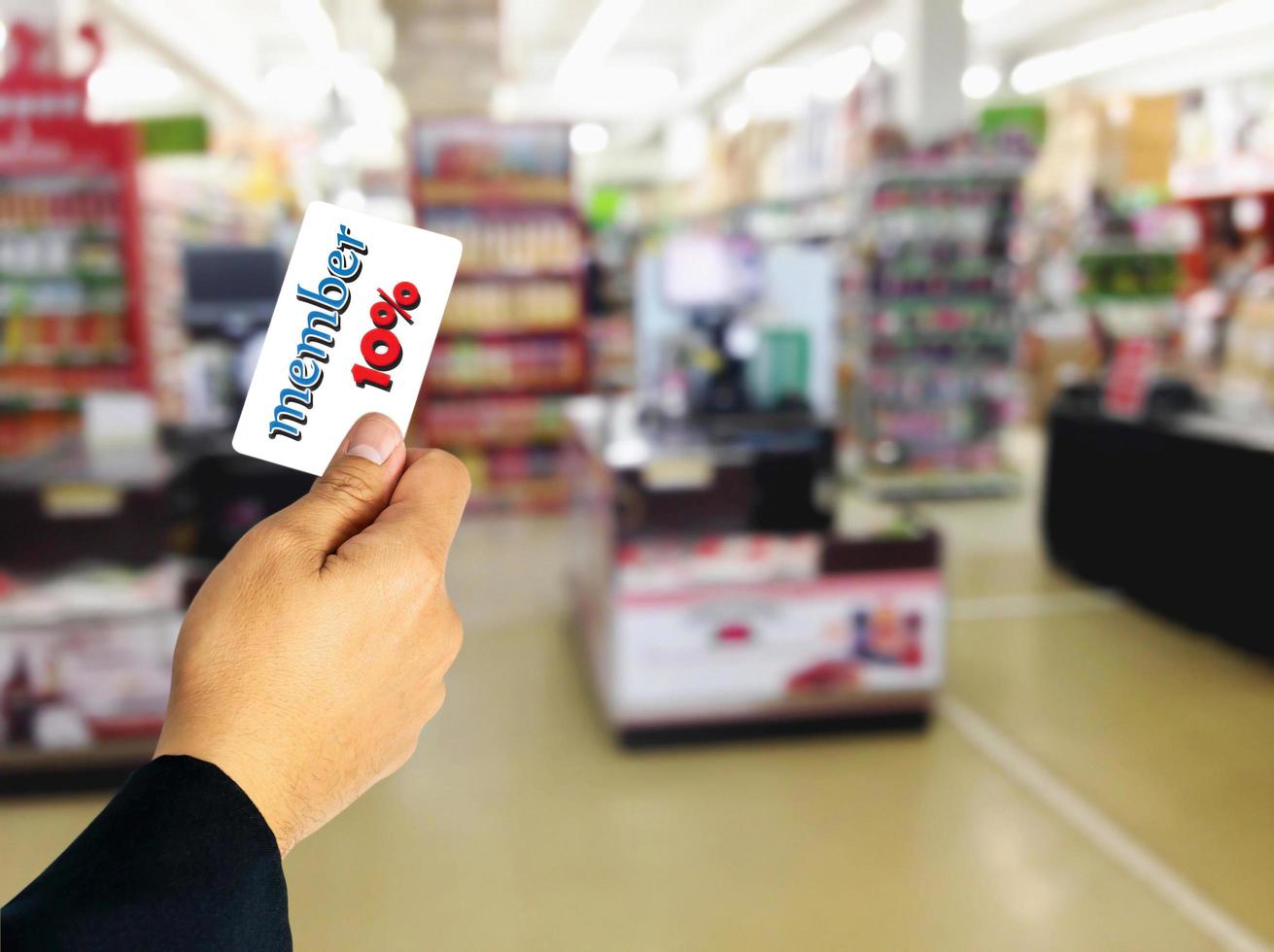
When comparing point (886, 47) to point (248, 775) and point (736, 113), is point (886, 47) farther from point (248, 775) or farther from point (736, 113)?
point (248, 775)

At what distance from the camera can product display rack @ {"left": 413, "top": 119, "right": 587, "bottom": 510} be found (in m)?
6.66

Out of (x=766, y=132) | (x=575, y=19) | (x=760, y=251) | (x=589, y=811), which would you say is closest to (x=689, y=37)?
(x=575, y=19)

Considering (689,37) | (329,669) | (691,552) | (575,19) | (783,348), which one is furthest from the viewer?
(689,37)

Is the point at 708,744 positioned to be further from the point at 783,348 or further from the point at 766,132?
the point at 766,132

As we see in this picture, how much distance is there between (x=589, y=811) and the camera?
117 inches

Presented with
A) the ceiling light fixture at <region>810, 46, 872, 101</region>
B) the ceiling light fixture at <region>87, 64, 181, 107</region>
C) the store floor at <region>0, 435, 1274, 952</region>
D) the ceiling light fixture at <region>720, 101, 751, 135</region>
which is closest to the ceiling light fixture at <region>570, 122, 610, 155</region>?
the ceiling light fixture at <region>720, 101, 751, 135</region>

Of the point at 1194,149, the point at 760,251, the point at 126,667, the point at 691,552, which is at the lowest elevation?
the point at 126,667

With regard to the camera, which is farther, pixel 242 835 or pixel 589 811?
pixel 589 811

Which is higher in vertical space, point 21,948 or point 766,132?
point 766,132

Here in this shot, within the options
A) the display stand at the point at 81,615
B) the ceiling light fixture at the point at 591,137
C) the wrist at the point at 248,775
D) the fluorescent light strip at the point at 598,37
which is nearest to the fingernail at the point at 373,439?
the wrist at the point at 248,775

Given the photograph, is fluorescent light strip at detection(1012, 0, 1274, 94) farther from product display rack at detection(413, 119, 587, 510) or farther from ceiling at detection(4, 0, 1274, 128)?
product display rack at detection(413, 119, 587, 510)

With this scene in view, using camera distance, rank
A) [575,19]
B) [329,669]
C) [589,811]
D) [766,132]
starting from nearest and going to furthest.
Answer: [329,669] < [589,811] < [766,132] < [575,19]

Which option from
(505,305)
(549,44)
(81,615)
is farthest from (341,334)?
(549,44)

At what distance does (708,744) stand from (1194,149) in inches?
266
